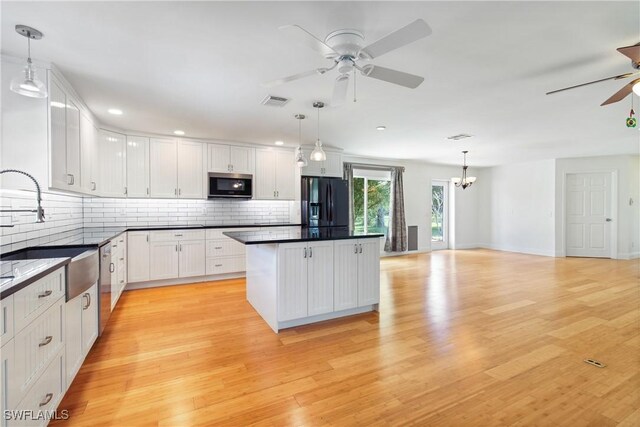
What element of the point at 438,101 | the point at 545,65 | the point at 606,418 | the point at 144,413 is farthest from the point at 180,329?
the point at 545,65

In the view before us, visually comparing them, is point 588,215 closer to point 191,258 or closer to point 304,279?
point 304,279

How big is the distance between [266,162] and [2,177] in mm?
3720

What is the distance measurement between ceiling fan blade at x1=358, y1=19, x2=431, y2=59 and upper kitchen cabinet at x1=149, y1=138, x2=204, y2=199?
401 centimetres

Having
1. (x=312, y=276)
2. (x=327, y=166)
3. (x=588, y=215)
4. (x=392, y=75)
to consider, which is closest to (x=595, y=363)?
(x=312, y=276)

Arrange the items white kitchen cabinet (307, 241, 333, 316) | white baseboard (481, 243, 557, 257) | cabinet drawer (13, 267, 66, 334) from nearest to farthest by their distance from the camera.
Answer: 1. cabinet drawer (13, 267, 66, 334)
2. white kitchen cabinet (307, 241, 333, 316)
3. white baseboard (481, 243, 557, 257)

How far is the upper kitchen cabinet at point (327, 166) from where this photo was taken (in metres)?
5.68

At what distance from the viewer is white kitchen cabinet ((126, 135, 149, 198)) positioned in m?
4.61

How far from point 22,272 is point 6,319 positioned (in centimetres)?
Result: 38

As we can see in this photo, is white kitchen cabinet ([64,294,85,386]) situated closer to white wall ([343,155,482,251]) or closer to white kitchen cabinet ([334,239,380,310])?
white kitchen cabinet ([334,239,380,310])

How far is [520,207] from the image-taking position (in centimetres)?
805

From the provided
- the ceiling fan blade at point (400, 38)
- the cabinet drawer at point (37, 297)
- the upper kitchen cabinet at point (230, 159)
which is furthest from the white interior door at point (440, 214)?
the cabinet drawer at point (37, 297)

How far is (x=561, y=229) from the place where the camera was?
284 inches

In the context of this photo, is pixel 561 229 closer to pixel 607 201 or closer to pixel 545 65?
pixel 607 201

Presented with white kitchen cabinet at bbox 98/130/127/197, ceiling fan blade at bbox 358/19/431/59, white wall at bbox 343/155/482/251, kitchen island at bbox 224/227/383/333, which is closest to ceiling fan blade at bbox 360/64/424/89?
ceiling fan blade at bbox 358/19/431/59
